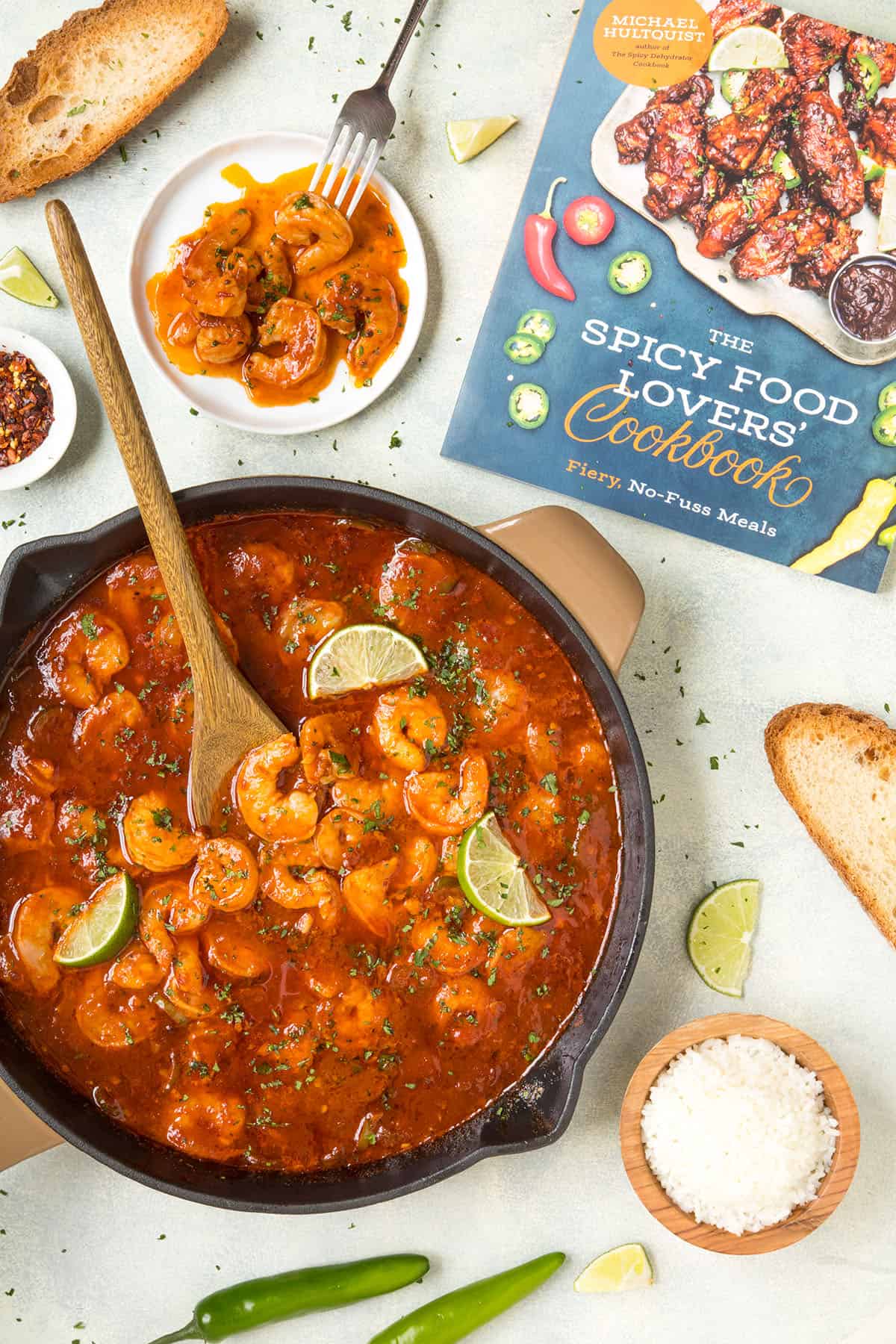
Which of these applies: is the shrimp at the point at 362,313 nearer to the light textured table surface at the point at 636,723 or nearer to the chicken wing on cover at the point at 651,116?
the light textured table surface at the point at 636,723

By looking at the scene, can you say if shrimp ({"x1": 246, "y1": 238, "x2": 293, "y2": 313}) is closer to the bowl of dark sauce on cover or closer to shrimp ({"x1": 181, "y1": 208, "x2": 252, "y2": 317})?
shrimp ({"x1": 181, "y1": 208, "x2": 252, "y2": 317})

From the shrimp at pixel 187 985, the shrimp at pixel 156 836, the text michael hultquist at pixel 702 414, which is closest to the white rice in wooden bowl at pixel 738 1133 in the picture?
the shrimp at pixel 187 985

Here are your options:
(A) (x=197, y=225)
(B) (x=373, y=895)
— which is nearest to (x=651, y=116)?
(A) (x=197, y=225)

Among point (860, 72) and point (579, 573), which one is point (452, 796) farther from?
point (860, 72)

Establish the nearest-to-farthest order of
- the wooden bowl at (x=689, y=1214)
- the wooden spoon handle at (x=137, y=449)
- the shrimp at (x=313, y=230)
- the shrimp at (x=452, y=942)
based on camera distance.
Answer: the wooden spoon handle at (x=137, y=449) → the shrimp at (x=452, y=942) → the wooden bowl at (x=689, y=1214) → the shrimp at (x=313, y=230)

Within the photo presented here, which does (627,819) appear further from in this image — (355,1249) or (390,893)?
(355,1249)

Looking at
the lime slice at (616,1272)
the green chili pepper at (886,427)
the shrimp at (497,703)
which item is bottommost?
the lime slice at (616,1272)
